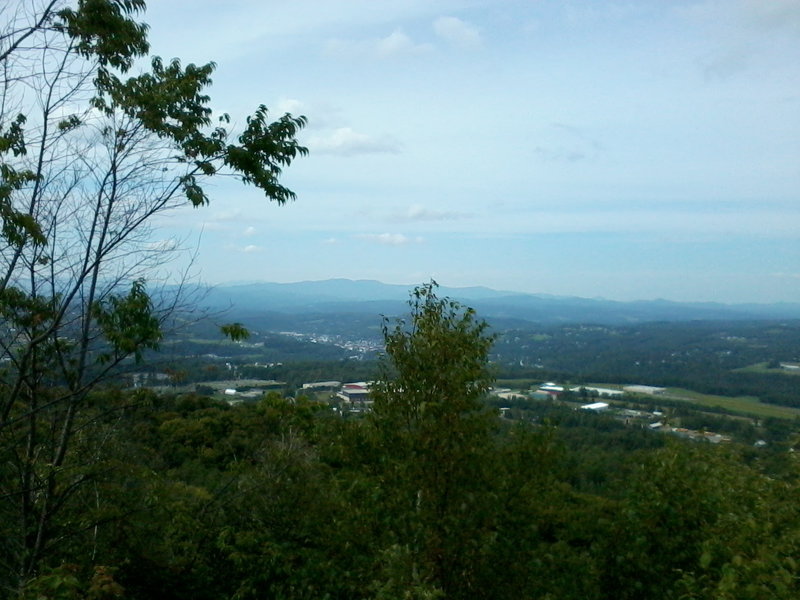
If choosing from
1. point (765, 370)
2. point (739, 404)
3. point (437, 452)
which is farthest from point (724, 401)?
point (437, 452)

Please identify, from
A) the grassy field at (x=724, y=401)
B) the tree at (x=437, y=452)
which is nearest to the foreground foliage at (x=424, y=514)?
the tree at (x=437, y=452)

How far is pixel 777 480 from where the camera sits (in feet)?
25.3

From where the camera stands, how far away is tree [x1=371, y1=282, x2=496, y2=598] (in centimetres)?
546

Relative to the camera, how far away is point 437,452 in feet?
18.4

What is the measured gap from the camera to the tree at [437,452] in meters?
5.46

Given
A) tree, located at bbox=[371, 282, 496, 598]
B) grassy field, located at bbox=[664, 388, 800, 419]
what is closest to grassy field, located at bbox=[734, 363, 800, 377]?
grassy field, located at bbox=[664, 388, 800, 419]

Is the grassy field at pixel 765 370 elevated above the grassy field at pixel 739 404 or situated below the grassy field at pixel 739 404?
above

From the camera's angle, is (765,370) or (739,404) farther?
(765,370)

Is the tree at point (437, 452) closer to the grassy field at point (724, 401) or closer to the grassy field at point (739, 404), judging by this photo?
the grassy field at point (724, 401)

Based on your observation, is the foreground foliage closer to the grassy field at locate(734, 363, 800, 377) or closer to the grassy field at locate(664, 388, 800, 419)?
the grassy field at locate(664, 388, 800, 419)

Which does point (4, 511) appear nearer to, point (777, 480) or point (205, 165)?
Answer: point (205, 165)

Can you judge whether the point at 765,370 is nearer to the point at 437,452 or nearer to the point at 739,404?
the point at 739,404

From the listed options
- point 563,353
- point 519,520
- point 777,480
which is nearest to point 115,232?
point 519,520

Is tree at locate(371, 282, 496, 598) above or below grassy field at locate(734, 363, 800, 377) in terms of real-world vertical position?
above
